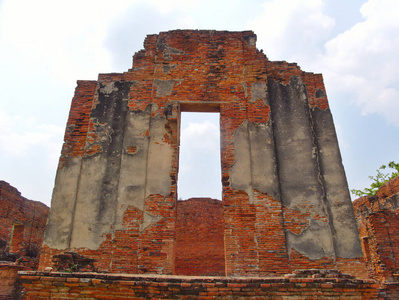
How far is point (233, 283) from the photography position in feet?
11.6

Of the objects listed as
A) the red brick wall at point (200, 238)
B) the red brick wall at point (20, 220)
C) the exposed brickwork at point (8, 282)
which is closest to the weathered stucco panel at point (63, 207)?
the exposed brickwork at point (8, 282)

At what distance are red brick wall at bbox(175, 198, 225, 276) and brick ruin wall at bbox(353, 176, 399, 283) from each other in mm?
5739

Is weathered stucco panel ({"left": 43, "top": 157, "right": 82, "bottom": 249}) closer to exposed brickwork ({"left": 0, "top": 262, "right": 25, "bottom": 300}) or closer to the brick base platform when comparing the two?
exposed brickwork ({"left": 0, "top": 262, "right": 25, "bottom": 300})

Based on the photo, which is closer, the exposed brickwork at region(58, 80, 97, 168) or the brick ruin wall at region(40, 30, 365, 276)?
the brick ruin wall at region(40, 30, 365, 276)

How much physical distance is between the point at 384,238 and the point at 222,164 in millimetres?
6274

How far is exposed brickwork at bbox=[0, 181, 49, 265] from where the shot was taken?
11.3 m

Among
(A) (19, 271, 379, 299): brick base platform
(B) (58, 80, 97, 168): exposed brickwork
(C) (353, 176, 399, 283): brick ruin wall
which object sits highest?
(B) (58, 80, 97, 168): exposed brickwork

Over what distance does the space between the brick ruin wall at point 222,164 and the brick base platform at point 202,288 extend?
2.04 m

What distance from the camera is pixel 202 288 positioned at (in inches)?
138

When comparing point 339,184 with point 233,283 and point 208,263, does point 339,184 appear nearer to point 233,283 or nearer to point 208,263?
point 233,283

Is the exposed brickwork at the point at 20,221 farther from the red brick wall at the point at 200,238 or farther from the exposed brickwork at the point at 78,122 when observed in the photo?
the exposed brickwork at the point at 78,122

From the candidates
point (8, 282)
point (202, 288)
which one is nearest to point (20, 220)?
point (8, 282)

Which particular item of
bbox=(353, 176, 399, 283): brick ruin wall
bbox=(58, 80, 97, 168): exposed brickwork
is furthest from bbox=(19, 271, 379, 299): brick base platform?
bbox=(353, 176, 399, 283): brick ruin wall

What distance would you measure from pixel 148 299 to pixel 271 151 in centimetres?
392
